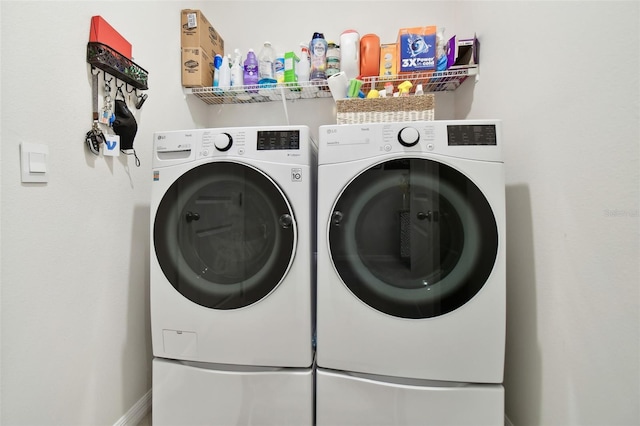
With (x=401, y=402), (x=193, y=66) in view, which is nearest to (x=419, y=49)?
(x=193, y=66)

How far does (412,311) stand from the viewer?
0.93 metres

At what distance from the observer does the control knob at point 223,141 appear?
1.00 m

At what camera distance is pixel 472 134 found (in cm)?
91

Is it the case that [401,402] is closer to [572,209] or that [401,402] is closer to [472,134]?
[572,209]

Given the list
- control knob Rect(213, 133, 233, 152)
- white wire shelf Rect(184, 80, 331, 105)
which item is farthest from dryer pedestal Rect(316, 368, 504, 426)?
white wire shelf Rect(184, 80, 331, 105)

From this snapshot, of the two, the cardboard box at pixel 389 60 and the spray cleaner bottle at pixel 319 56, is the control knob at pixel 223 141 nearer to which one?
the spray cleaner bottle at pixel 319 56

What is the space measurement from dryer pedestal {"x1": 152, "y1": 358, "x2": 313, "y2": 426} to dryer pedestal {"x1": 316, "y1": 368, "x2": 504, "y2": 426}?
8cm

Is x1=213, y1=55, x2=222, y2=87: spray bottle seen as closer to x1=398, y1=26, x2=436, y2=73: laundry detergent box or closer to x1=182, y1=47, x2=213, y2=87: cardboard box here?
x1=182, y1=47, x2=213, y2=87: cardboard box

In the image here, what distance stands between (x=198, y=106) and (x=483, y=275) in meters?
1.77

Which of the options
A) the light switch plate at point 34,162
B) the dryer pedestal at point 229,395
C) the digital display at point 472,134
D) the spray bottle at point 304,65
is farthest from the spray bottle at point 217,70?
the dryer pedestal at point 229,395

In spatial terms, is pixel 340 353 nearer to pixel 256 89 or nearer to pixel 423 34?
pixel 256 89

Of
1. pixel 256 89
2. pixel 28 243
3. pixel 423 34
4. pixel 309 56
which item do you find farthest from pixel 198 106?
pixel 423 34

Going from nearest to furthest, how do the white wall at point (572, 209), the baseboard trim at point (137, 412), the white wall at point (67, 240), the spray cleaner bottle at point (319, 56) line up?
the white wall at point (572, 209)
the white wall at point (67, 240)
the baseboard trim at point (137, 412)
the spray cleaner bottle at point (319, 56)

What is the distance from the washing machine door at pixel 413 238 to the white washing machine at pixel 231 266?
17 centimetres
